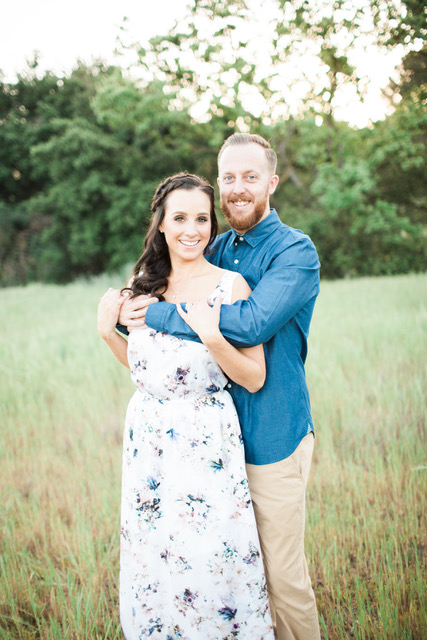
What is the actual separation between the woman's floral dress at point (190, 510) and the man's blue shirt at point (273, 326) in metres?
0.09

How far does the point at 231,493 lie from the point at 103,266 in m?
22.5

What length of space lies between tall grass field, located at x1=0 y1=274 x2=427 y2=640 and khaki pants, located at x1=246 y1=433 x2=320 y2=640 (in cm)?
38

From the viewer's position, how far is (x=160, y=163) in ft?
67.7

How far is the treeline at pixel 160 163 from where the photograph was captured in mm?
16797

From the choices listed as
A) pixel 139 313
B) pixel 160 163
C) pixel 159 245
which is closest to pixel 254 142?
pixel 159 245

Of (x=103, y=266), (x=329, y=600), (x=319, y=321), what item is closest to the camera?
(x=329, y=600)

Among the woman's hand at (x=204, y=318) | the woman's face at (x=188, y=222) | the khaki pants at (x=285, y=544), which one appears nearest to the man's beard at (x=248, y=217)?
the woman's face at (x=188, y=222)

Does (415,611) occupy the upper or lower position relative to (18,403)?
lower

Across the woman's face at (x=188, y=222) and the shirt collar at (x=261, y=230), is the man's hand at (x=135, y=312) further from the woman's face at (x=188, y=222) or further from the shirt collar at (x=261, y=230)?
the shirt collar at (x=261, y=230)

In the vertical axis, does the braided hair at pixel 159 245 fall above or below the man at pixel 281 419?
above

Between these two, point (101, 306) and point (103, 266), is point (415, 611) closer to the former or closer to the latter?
point (101, 306)

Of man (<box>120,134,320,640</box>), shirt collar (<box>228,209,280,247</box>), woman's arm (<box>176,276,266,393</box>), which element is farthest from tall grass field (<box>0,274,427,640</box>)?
shirt collar (<box>228,209,280,247</box>)

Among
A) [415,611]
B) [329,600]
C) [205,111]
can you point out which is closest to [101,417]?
[329,600]

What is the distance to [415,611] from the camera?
84.7 inches
